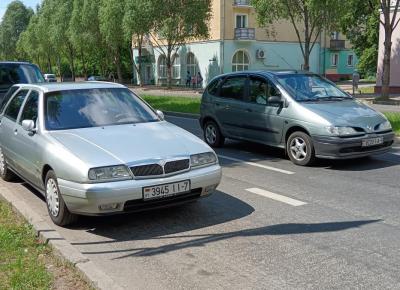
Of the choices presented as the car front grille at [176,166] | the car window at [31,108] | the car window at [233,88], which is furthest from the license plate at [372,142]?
the car window at [31,108]

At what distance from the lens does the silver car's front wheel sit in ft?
19.1

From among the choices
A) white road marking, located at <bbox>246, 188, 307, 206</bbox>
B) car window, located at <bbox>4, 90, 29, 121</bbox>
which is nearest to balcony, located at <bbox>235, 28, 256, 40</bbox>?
car window, located at <bbox>4, 90, 29, 121</bbox>

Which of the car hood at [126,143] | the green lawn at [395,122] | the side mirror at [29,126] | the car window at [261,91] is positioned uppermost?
the car window at [261,91]

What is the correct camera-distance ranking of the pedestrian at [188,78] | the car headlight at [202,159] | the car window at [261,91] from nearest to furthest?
the car headlight at [202,159], the car window at [261,91], the pedestrian at [188,78]

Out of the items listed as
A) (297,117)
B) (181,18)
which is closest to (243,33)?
(181,18)

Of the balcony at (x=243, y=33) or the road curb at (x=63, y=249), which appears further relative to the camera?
the balcony at (x=243, y=33)

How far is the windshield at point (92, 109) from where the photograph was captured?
6461 millimetres

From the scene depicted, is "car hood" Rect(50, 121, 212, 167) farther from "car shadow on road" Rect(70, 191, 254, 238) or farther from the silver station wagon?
the silver station wagon

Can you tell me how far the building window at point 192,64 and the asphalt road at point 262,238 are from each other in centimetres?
4500

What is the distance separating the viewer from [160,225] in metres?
5.95

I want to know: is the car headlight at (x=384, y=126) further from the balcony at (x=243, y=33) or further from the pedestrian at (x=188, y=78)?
the pedestrian at (x=188, y=78)

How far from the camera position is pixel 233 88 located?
11.1 m

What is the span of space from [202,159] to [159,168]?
2.02 feet

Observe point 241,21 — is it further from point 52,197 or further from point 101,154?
point 101,154
